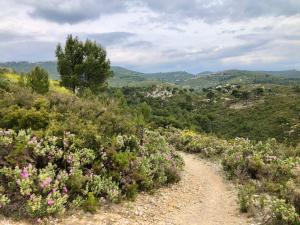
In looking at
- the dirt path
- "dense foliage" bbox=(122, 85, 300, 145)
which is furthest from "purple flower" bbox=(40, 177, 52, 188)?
"dense foliage" bbox=(122, 85, 300, 145)

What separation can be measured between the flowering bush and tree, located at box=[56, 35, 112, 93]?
27.7m

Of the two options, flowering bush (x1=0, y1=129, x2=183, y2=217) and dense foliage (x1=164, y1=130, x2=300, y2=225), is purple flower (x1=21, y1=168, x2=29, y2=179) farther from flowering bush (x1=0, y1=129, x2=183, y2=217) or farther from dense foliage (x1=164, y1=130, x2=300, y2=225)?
dense foliage (x1=164, y1=130, x2=300, y2=225)

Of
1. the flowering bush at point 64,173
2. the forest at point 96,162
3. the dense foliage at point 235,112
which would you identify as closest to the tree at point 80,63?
the dense foliage at point 235,112

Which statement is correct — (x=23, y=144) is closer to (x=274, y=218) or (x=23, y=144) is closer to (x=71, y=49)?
(x=274, y=218)

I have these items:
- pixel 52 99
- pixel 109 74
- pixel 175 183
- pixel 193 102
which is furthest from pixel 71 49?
pixel 193 102

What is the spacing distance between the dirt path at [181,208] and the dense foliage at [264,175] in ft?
1.80

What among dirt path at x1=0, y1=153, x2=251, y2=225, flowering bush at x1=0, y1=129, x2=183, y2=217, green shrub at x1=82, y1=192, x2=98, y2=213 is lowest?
dirt path at x1=0, y1=153, x2=251, y2=225

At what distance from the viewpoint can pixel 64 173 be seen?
827 centimetres

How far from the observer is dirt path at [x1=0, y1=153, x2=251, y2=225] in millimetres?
8109

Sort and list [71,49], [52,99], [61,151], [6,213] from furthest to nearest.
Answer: [71,49]
[52,99]
[61,151]
[6,213]

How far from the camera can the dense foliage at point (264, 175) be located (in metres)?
8.43

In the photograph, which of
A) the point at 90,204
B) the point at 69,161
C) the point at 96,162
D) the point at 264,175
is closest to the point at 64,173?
the point at 69,161

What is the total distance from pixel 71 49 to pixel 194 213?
3193cm

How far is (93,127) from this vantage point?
34.0 ft
